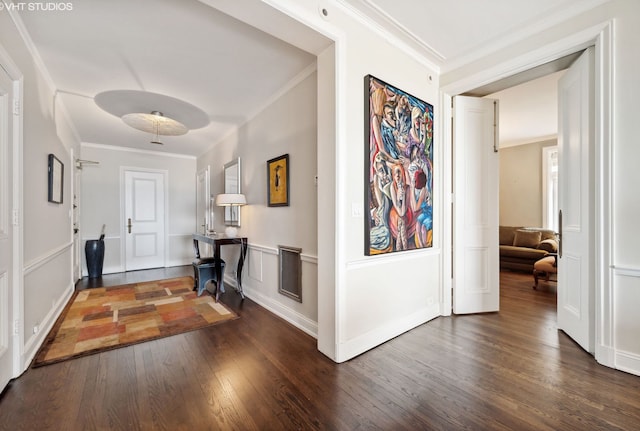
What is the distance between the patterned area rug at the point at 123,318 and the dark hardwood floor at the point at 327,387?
20 cm

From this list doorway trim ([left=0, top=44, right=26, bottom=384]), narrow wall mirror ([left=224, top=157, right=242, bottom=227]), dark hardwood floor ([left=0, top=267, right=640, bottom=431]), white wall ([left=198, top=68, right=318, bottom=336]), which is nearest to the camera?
dark hardwood floor ([left=0, top=267, right=640, bottom=431])

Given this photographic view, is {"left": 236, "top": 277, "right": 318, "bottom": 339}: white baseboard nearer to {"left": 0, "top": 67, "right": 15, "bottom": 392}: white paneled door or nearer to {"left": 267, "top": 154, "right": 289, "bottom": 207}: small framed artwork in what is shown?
{"left": 267, "top": 154, "right": 289, "bottom": 207}: small framed artwork

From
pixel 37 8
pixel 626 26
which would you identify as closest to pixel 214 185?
pixel 37 8

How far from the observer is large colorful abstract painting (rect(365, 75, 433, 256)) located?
222 cm

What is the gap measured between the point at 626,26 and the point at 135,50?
A: 3824 mm

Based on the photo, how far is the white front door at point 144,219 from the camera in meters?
5.65

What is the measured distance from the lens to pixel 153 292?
394cm

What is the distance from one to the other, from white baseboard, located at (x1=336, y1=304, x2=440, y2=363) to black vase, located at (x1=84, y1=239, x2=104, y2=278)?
5.25m

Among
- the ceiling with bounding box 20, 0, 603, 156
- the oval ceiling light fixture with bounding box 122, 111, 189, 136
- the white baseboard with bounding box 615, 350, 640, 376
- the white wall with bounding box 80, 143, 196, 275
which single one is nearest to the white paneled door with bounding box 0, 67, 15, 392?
the ceiling with bounding box 20, 0, 603, 156

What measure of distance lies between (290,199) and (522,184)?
223 inches

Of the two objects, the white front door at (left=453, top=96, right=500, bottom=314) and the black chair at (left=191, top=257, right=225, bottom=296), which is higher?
the white front door at (left=453, top=96, right=500, bottom=314)

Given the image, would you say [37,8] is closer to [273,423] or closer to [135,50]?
[135,50]

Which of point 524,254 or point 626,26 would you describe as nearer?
point 626,26

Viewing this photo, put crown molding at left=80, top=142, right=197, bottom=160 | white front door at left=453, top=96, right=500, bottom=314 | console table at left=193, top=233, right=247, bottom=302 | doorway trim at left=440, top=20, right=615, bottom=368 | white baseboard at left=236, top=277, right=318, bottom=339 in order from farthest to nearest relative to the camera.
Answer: crown molding at left=80, top=142, right=197, bottom=160 → console table at left=193, top=233, right=247, bottom=302 → white front door at left=453, top=96, right=500, bottom=314 → white baseboard at left=236, top=277, right=318, bottom=339 → doorway trim at left=440, top=20, right=615, bottom=368
